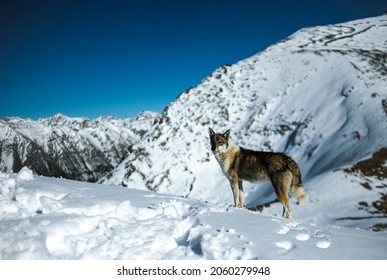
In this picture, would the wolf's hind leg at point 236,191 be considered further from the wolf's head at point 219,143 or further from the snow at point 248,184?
the wolf's head at point 219,143

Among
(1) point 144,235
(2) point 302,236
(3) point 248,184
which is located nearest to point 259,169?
(2) point 302,236

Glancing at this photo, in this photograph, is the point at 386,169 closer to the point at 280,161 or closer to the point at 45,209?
the point at 280,161

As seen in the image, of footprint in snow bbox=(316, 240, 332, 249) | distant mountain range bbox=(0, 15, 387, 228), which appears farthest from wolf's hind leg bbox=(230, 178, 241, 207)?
distant mountain range bbox=(0, 15, 387, 228)

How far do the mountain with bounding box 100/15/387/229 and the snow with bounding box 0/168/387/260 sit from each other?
2525cm

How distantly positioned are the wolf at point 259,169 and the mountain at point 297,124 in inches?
860

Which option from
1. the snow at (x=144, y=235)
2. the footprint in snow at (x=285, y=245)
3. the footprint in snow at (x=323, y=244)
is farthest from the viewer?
the footprint in snow at (x=323, y=244)

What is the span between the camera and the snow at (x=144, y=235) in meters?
5.68

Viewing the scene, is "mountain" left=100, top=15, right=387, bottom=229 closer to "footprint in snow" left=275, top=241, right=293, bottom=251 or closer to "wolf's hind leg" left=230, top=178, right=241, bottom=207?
"wolf's hind leg" left=230, top=178, right=241, bottom=207

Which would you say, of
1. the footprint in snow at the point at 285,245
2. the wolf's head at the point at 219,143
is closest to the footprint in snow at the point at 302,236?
the footprint in snow at the point at 285,245

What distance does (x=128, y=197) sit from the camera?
9.69 m
